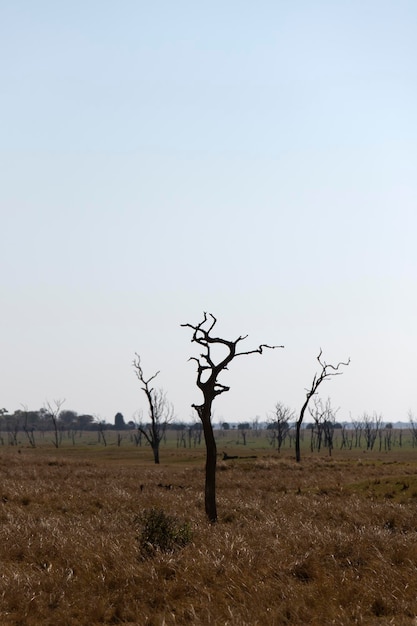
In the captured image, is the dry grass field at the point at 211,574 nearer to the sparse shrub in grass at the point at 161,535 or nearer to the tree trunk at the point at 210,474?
the sparse shrub in grass at the point at 161,535

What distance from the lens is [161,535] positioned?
1410 cm

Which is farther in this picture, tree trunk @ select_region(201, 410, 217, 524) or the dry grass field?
tree trunk @ select_region(201, 410, 217, 524)

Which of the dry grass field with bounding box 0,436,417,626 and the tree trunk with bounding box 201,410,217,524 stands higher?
the tree trunk with bounding box 201,410,217,524

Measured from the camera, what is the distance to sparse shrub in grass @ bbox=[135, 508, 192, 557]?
13.6 metres

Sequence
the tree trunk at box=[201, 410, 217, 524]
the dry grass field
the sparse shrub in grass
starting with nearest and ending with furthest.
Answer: the dry grass field, the sparse shrub in grass, the tree trunk at box=[201, 410, 217, 524]

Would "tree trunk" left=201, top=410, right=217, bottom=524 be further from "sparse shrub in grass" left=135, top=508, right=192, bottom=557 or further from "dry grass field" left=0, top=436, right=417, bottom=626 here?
"sparse shrub in grass" left=135, top=508, right=192, bottom=557

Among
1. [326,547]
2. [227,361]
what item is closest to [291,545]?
[326,547]

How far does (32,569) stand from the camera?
43.6 feet

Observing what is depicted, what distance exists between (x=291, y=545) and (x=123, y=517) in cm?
839

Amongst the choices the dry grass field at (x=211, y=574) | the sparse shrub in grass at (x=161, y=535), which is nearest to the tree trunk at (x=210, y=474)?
the dry grass field at (x=211, y=574)

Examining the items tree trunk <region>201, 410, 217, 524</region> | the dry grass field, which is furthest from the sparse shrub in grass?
tree trunk <region>201, 410, 217, 524</region>

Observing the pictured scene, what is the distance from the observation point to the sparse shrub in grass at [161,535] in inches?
536

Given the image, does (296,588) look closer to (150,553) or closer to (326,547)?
(326,547)

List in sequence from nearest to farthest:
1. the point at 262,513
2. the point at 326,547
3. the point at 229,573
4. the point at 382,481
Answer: the point at 229,573, the point at 326,547, the point at 262,513, the point at 382,481
